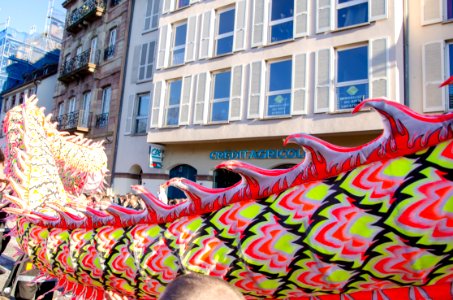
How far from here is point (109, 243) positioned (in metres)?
1.69

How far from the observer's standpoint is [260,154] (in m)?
12.0

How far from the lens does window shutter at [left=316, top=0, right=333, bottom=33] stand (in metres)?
10.7

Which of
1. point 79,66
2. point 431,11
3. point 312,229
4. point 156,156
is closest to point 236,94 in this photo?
point 156,156

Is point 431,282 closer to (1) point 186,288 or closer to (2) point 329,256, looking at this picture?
(2) point 329,256

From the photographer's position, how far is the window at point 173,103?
14109mm

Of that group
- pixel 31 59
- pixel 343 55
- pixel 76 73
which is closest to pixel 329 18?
pixel 343 55

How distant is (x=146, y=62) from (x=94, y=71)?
4206 mm

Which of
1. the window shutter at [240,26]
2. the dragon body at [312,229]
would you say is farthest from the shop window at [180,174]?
the dragon body at [312,229]

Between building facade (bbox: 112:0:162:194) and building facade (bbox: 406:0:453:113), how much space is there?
33.3ft

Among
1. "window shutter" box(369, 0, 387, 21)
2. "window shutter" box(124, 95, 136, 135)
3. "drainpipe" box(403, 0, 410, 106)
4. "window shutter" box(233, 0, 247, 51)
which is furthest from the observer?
"window shutter" box(124, 95, 136, 135)

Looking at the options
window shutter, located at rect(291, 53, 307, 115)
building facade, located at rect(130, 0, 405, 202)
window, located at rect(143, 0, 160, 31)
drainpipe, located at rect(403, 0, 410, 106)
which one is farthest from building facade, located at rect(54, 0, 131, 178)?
drainpipe, located at rect(403, 0, 410, 106)

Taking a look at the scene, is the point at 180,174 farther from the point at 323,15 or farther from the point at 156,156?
the point at 323,15

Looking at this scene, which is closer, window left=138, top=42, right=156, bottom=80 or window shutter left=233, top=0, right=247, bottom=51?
window shutter left=233, top=0, right=247, bottom=51

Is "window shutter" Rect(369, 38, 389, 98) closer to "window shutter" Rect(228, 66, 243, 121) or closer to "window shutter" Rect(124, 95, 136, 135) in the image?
"window shutter" Rect(228, 66, 243, 121)
